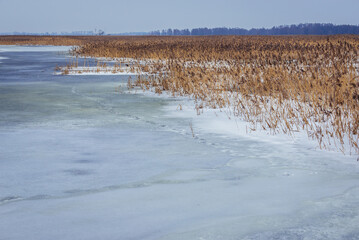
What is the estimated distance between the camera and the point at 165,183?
4.60m

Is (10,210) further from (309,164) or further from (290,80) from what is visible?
(290,80)

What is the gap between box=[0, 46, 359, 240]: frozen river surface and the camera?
3.46 m

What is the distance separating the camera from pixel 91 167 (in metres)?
5.20

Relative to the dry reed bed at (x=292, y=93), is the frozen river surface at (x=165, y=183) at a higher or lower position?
lower

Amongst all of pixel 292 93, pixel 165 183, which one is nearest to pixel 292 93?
pixel 292 93

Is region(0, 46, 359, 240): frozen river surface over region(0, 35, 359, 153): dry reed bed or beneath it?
beneath

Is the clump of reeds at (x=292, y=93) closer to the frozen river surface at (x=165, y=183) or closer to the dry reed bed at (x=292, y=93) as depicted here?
the dry reed bed at (x=292, y=93)

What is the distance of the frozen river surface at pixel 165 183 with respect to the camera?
3.46 metres

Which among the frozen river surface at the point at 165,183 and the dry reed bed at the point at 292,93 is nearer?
the frozen river surface at the point at 165,183

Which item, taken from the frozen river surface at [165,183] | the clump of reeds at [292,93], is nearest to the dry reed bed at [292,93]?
the clump of reeds at [292,93]

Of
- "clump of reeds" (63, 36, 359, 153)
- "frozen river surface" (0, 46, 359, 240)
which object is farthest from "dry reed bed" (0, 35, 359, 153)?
"frozen river surface" (0, 46, 359, 240)

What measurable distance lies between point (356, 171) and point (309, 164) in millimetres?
521

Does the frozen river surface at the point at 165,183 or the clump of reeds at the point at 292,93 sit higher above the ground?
the clump of reeds at the point at 292,93

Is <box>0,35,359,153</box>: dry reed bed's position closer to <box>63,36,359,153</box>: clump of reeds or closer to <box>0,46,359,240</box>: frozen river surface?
<box>63,36,359,153</box>: clump of reeds
